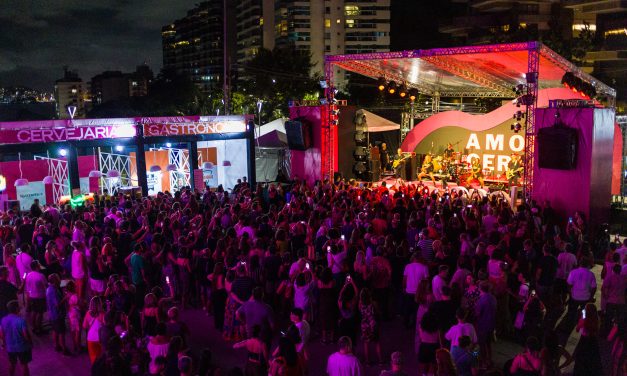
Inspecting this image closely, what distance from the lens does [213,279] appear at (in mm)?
7559

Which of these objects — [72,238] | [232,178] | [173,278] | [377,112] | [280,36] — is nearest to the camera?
[173,278]

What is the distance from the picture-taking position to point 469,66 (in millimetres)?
18047

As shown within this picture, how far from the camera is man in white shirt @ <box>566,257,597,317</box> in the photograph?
720cm

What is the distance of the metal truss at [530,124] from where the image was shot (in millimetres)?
13773

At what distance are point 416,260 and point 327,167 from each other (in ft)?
40.7

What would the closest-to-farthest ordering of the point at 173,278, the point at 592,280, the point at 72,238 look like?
the point at 592,280, the point at 173,278, the point at 72,238

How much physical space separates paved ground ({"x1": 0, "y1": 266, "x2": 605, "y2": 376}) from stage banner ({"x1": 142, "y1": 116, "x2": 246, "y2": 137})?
9142 millimetres

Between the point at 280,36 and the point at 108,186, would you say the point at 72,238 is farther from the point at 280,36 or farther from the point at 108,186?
the point at 280,36

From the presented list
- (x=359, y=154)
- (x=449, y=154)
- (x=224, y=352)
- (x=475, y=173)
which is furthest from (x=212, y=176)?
(x=224, y=352)

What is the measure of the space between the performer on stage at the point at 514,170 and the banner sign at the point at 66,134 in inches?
494

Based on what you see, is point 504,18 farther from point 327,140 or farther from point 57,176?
point 57,176

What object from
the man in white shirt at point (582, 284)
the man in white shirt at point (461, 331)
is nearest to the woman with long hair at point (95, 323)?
the man in white shirt at point (461, 331)

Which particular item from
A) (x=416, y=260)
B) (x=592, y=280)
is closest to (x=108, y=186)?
(x=416, y=260)

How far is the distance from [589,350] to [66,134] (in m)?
13.2
